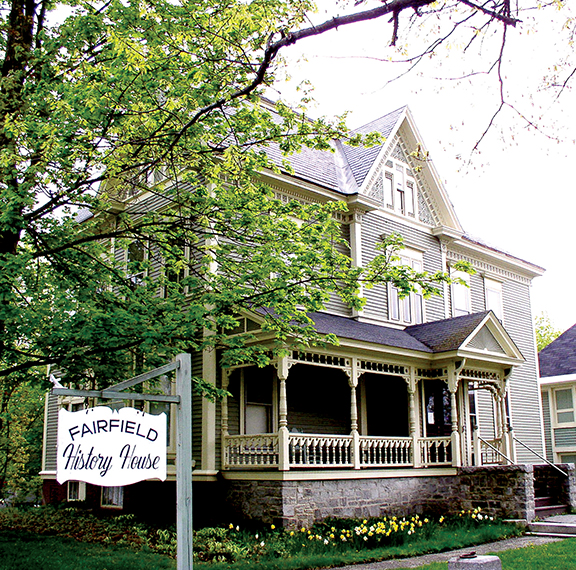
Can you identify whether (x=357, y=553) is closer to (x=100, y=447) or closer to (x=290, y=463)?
(x=290, y=463)

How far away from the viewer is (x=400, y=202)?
21844 millimetres

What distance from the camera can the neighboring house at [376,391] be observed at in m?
14.9

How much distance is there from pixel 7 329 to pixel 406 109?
15322 mm

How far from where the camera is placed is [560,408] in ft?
91.0

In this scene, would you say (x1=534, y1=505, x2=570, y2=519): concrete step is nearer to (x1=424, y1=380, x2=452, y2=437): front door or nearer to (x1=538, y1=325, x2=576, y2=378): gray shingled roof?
(x1=424, y1=380, x2=452, y2=437): front door

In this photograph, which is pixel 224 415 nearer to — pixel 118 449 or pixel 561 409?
pixel 118 449

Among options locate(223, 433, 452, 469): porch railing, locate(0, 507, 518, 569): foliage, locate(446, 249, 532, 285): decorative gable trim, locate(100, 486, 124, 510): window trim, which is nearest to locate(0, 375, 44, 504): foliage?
locate(100, 486, 124, 510): window trim

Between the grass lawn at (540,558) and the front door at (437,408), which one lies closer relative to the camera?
the grass lawn at (540,558)

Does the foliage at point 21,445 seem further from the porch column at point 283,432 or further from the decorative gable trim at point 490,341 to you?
the decorative gable trim at point 490,341

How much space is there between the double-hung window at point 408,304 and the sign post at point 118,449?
48.1 ft

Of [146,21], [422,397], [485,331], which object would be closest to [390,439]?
[422,397]

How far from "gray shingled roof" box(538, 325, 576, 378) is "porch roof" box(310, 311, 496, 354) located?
1079cm

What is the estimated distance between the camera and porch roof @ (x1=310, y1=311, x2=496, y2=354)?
16594 mm

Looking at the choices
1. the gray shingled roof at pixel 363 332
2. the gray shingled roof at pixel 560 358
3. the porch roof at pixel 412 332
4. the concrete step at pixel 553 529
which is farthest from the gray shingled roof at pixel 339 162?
the gray shingled roof at pixel 560 358
